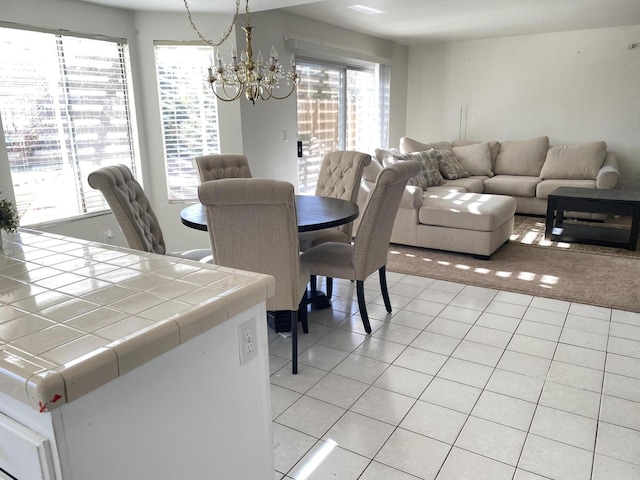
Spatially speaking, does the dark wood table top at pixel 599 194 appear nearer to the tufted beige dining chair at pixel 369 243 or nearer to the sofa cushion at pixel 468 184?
the sofa cushion at pixel 468 184

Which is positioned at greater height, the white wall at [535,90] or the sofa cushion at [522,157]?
the white wall at [535,90]

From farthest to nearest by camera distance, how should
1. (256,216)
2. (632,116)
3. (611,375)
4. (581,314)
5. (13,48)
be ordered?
(632,116) → (13,48) → (581,314) → (611,375) → (256,216)

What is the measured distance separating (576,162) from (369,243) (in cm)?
442

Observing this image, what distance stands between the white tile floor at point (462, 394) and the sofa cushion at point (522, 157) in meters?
3.50

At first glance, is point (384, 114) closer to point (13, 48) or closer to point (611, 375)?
point (13, 48)

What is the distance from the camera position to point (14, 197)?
351cm

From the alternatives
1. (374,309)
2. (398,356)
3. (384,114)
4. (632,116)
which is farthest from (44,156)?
(632,116)

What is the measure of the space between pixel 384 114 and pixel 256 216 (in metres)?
5.16

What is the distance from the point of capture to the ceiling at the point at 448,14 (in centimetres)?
401

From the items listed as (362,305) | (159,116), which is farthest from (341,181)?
(159,116)

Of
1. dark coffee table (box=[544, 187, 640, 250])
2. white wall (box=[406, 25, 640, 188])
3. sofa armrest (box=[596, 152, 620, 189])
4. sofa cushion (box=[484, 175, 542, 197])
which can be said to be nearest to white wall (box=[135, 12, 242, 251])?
dark coffee table (box=[544, 187, 640, 250])

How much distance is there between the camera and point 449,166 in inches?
240

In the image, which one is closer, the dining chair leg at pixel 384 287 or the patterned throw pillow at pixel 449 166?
the dining chair leg at pixel 384 287

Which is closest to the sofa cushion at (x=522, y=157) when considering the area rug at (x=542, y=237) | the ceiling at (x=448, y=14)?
the area rug at (x=542, y=237)
